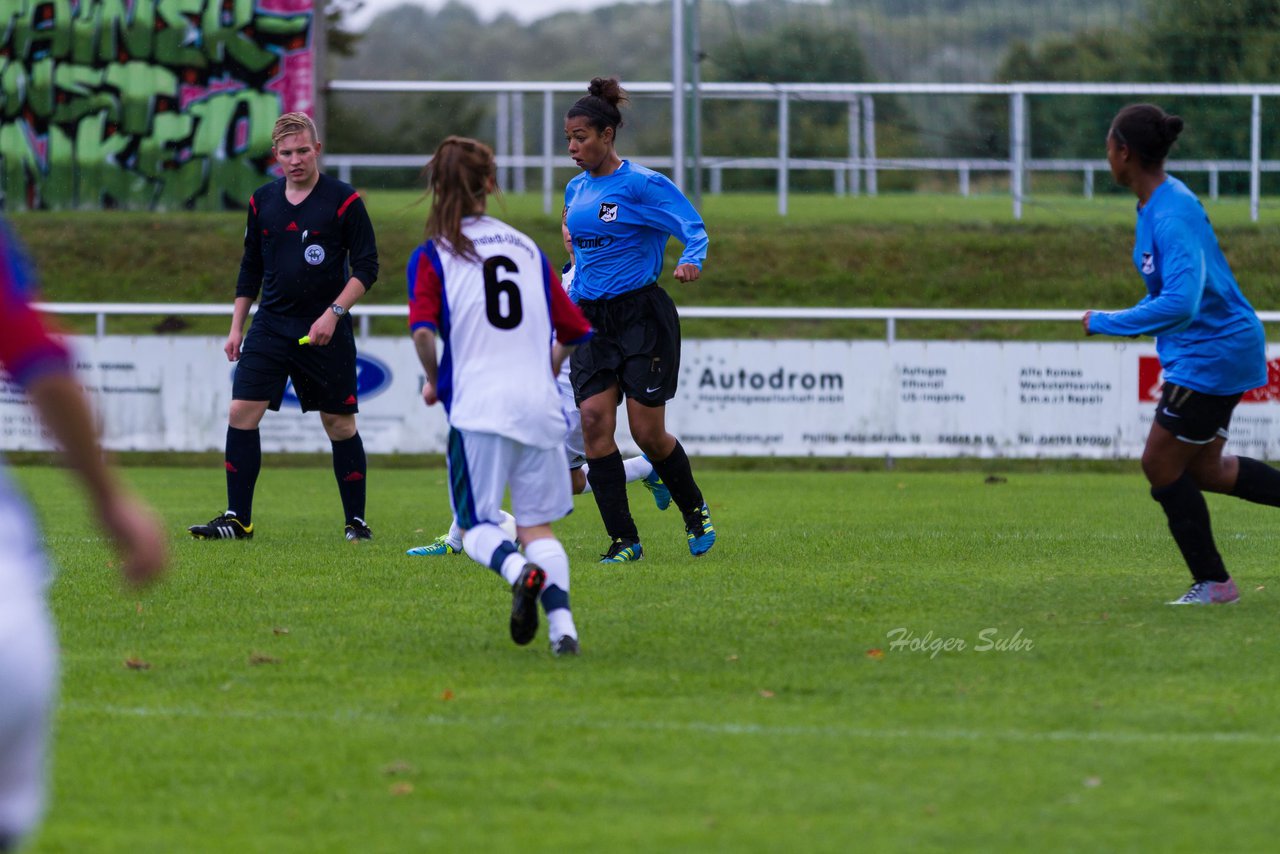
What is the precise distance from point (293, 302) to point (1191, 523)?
5035 mm

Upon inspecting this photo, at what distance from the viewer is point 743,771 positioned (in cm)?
450

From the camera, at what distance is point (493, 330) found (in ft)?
18.9

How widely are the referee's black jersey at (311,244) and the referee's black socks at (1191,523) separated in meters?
Answer: 4.52

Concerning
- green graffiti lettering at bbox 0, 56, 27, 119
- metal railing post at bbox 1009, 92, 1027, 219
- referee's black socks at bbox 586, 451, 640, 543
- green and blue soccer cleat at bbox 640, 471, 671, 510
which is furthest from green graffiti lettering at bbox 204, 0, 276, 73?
referee's black socks at bbox 586, 451, 640, 543

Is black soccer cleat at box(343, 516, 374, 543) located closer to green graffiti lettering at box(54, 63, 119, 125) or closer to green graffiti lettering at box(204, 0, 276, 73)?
green graffiti lettering at box(204, 0, 276, 73)

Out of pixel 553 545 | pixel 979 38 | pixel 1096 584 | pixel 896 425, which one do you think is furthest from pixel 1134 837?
pixel 979 38

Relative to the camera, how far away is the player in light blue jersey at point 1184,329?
6.57 metres

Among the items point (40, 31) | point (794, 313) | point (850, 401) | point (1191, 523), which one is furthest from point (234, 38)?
point (1191, 523)

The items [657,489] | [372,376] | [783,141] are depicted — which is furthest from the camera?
[783,141]

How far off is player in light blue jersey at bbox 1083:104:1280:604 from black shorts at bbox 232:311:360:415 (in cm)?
447

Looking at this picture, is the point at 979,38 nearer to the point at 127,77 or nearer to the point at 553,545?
the point at 127,77

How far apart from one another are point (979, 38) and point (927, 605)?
620 inches

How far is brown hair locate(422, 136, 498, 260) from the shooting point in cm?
583

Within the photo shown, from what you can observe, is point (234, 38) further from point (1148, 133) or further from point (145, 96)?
point (1148, 133)
